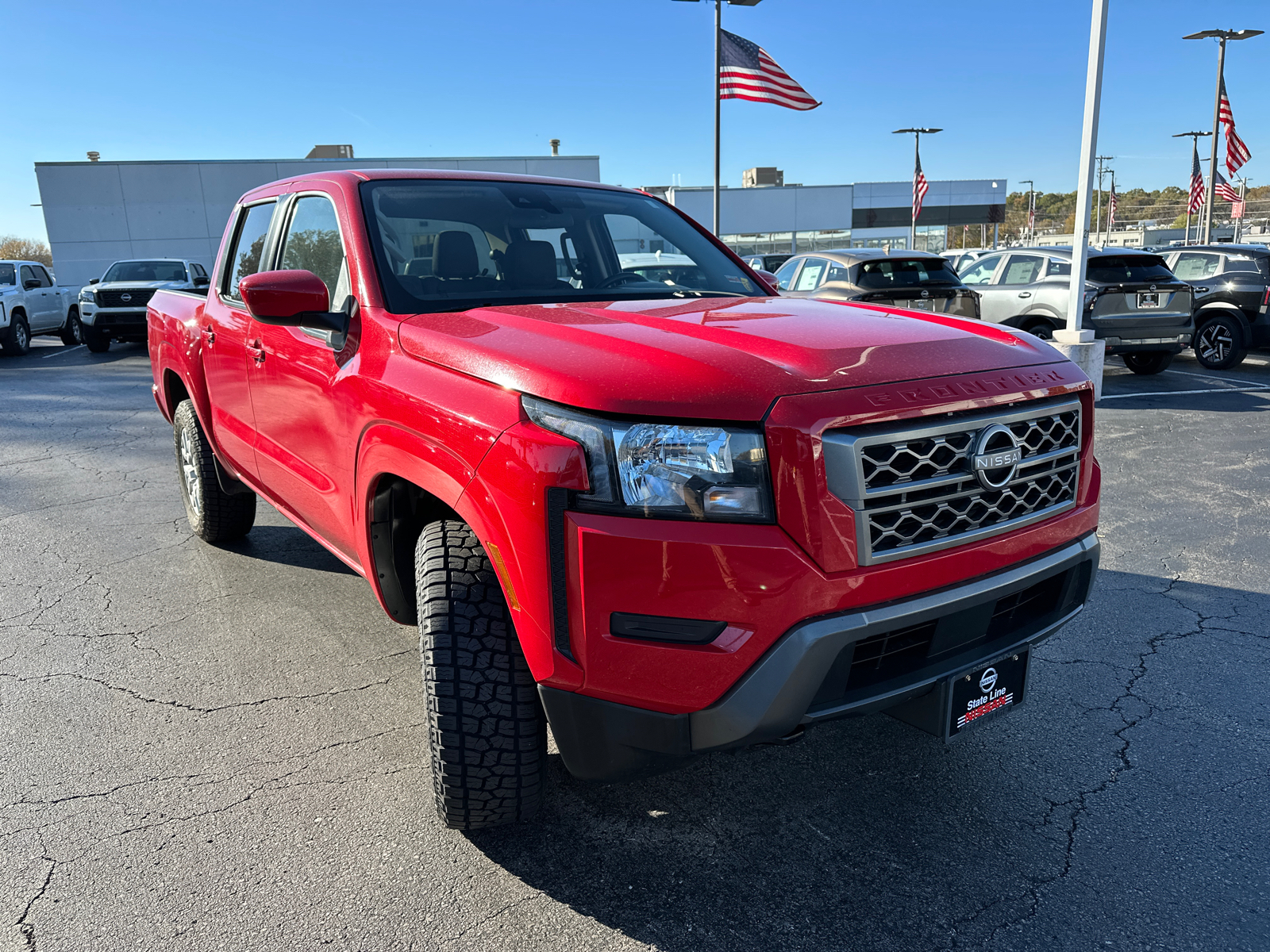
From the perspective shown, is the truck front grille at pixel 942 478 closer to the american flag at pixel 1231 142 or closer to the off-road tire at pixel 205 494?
the off-road tire at pixel 205 494

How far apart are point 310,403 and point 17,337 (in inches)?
697

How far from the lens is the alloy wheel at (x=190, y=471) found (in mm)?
4797

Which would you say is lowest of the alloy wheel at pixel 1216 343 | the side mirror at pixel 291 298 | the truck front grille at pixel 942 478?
the alloy wheel at pixel 1216 343

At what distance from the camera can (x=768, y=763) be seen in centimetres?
285

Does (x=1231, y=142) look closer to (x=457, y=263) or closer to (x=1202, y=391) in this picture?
(x=1202, y=391)

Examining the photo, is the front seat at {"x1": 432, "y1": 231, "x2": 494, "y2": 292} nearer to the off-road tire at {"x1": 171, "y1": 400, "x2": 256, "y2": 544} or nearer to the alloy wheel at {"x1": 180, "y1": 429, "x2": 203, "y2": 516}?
the off-road tire at {"x1": 171, "y1": 400, "x2": 256, "y2": 544}

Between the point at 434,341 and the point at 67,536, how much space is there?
13.3 ft

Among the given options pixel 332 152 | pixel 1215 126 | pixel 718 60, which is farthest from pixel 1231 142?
pixel 332 152

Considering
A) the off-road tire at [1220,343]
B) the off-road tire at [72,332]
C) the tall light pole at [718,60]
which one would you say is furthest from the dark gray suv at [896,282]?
the off-road tire at [72,332]

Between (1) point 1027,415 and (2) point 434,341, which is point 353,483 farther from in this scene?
(1) point 1027,415

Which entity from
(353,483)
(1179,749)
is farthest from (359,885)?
(1179,749)

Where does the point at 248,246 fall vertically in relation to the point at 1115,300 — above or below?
above

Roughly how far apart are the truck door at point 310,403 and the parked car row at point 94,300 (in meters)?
12.9

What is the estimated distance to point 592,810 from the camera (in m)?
2.60
